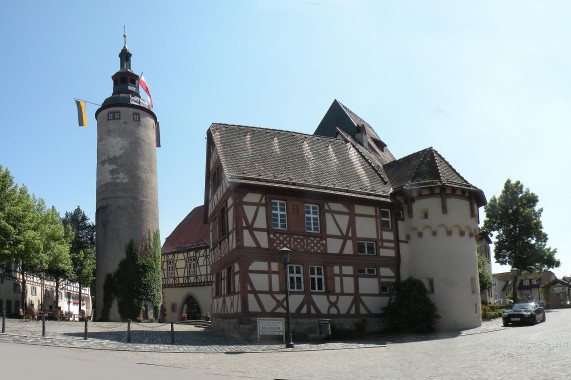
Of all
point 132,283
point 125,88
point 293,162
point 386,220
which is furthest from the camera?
point 125,88

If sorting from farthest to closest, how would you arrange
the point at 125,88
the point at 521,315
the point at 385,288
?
the point at 125,88
the point at 521,315
the point at 385,288

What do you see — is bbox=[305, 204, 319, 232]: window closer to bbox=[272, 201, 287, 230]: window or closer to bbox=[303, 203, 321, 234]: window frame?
bbox=[303, 203, 321, 234]: window frame

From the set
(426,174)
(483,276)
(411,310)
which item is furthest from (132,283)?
(483,276)

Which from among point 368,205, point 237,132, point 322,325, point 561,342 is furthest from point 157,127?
point 561,342

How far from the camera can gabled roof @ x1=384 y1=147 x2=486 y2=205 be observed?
27.8 metres

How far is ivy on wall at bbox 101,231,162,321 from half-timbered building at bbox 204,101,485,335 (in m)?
11.0

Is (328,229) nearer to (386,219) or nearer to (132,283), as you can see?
(386,219)

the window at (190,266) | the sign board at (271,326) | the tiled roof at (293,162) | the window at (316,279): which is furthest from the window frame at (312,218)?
the window at (190,266)

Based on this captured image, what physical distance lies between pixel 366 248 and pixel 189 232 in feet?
89.5

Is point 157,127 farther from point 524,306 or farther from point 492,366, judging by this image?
point 492,366

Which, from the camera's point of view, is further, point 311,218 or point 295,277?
point 311,218

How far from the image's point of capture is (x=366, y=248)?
86.4ft

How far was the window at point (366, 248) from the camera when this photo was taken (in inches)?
1029

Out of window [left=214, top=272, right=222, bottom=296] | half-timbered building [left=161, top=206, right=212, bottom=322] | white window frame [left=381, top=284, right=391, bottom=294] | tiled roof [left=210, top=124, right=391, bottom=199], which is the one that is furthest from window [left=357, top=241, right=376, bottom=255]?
half-timbered building [left=161, top=206, right=212, bottom=322]
